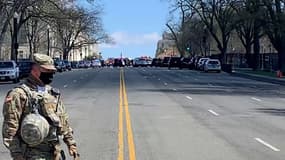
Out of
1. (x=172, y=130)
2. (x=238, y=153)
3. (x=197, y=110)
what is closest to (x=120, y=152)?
(x=238, y=153)

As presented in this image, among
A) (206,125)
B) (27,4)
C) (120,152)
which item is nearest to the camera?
(120,152)

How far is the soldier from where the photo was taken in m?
6.12

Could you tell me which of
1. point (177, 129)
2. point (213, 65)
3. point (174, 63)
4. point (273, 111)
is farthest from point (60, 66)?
point (177, 129)

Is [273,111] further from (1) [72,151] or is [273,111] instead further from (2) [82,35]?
(2) [82,35]

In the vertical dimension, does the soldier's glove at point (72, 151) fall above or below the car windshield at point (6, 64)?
above

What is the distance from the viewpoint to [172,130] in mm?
17109

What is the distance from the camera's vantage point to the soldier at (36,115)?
612 cm

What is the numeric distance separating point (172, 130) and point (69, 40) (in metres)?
119

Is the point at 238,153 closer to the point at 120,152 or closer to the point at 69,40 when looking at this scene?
the point at 120,152

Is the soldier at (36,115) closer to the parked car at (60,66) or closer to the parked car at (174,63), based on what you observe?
the parked car at (60,66)

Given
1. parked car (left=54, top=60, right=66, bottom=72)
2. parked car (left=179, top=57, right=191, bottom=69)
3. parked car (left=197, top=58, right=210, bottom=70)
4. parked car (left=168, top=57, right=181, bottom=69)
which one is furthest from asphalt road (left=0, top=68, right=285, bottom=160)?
parked car (left=168, top=57, right=181, bottom=69)

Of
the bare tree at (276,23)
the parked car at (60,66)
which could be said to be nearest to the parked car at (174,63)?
the parked car at (60,66)

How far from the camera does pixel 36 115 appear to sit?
605 cm

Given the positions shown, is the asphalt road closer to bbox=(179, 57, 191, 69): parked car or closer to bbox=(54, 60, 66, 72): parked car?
bbox=(54, 60, 66, 72): parked car
